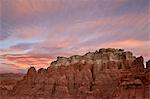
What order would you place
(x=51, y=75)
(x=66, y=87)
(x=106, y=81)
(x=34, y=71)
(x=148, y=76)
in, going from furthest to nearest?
1. (x=34, y=71)
2. (x=51, y=75)
3. (x=66, y=87)
4. (x=106, y=81)
5. (x=148, y=76)

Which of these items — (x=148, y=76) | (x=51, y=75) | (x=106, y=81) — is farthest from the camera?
(x=51, y=75)

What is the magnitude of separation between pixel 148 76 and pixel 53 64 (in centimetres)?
3454

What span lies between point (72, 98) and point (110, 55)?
41.1ft

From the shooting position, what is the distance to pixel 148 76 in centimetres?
4631

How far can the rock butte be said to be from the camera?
60.0 meters

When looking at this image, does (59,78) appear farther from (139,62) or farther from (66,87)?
(139,62)

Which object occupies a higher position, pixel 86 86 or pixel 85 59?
pixel 85 59

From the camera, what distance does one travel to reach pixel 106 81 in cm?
6244

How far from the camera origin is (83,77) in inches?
2682

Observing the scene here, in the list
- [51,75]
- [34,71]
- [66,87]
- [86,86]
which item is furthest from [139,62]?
[34,71]

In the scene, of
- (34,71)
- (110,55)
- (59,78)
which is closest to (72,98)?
(59,78)

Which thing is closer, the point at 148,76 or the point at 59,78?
the point at 148,76

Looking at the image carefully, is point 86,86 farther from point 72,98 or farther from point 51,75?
point 51,75

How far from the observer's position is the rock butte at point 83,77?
59994 millimetres
